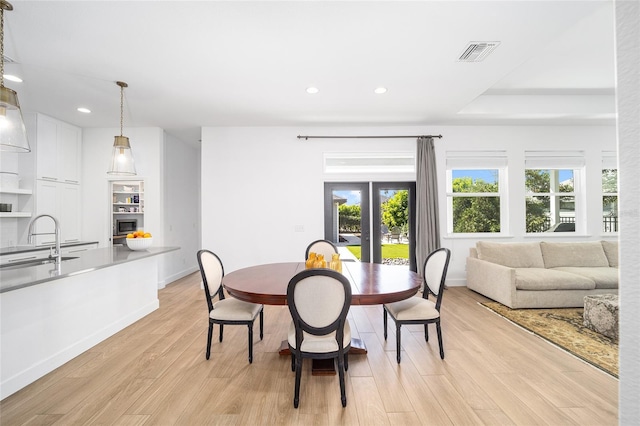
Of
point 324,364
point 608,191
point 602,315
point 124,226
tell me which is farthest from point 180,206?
point 608,191

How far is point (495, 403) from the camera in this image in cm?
190

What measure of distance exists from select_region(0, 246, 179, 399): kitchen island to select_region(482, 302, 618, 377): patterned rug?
4.32 m

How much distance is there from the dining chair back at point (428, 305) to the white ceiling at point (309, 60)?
2.01 meters

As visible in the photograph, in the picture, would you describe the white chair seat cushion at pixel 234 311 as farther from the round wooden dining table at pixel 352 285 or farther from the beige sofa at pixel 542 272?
the beige sofa at pixel 542 272

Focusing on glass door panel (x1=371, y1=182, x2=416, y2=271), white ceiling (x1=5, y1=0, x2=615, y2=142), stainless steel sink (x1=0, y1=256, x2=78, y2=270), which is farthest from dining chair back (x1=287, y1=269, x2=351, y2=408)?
glass door panel (x1=371, y1=182, x2=416, y2=271)

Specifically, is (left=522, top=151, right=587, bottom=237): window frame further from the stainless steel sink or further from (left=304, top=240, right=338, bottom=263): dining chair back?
the stainless steel sink

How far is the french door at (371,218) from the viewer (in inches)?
201

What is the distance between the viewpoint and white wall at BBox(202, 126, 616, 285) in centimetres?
502

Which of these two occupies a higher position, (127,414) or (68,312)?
(68,312)

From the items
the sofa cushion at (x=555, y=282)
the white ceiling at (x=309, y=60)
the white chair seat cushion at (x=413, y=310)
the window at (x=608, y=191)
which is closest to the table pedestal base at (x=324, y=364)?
the white chair seat cushion at (x=413, y=310)

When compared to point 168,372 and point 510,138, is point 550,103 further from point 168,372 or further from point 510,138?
point 168,372

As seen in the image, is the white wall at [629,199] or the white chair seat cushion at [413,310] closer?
the white wall at [629,199]

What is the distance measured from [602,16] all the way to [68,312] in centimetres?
558

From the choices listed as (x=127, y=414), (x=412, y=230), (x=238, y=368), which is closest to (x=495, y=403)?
(x=238, y=368)
